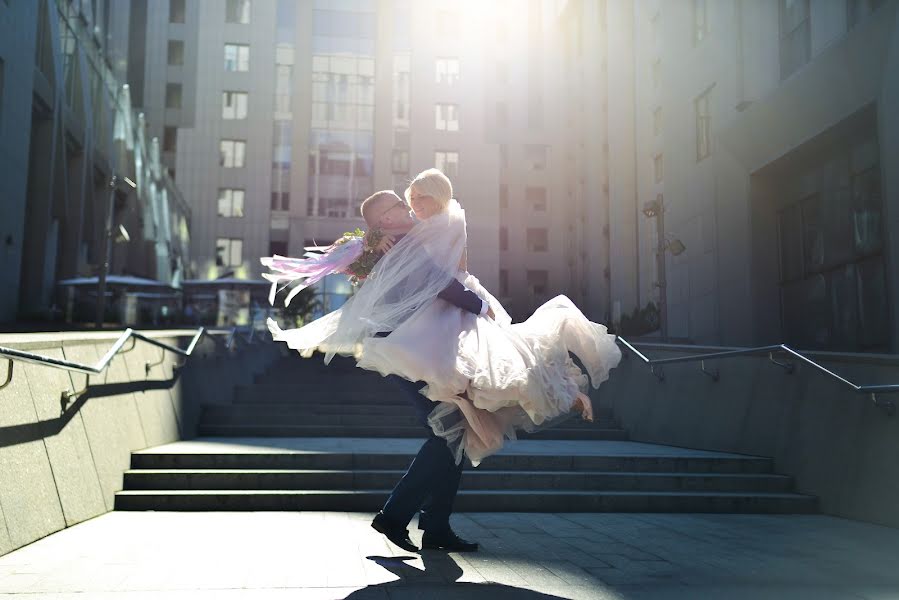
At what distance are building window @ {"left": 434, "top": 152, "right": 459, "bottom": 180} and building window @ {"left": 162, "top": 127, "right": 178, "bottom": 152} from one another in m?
14.6

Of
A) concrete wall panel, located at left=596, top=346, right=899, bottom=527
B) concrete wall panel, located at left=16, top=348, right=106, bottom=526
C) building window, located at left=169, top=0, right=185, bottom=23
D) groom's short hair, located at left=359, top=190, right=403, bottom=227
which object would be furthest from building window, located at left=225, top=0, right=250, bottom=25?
groom's short hair, located at left=359, top=190, right=403, bottom=227

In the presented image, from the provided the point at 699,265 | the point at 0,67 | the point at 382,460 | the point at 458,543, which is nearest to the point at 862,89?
the point at 699,265

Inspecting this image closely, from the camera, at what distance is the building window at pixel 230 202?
47219 mm

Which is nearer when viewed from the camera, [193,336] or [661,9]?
[193,336]


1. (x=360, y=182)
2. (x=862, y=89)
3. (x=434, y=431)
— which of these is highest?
(x=360, y=182)

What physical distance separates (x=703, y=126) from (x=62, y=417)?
20941 mm

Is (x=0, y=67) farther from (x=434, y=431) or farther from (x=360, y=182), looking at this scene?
(x=360, y=182)

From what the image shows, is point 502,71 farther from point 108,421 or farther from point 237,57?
point 108,421

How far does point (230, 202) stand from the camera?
1864 inches

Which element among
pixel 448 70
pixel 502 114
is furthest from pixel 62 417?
pixel 502 114

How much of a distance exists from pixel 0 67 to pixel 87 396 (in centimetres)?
1953

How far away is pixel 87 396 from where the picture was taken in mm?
6457

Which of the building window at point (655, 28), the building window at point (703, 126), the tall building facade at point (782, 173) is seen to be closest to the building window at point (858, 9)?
the tall building facade at point (782, 173)

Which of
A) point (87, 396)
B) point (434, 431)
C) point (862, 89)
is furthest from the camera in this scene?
point (862, 89)
